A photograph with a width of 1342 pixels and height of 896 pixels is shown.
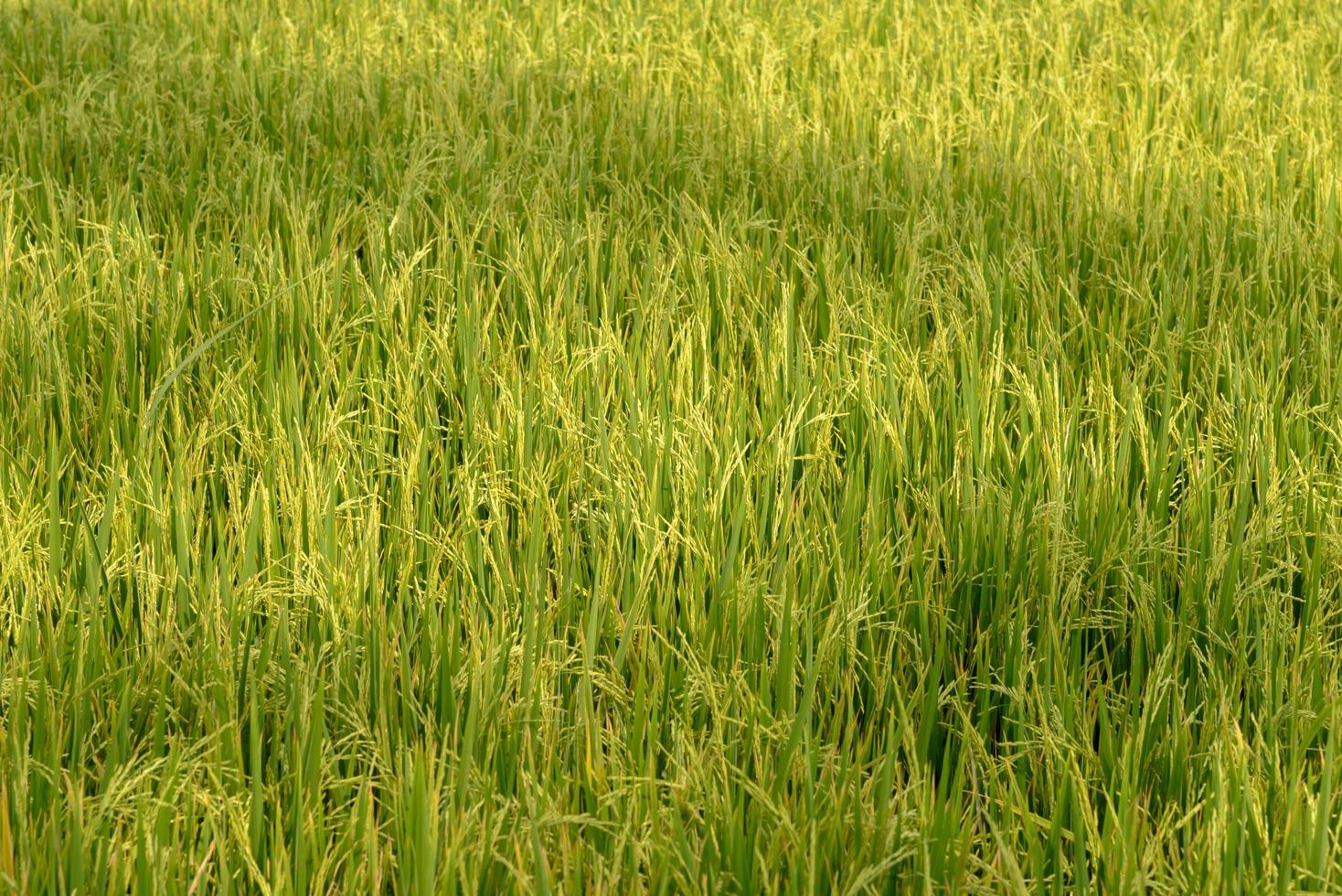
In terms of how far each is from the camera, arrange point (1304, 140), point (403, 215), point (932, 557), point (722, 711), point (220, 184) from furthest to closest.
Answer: point (1304, 140) → point (220, 184) → point (403, 215) → point (932, 557) → point (722, 711)

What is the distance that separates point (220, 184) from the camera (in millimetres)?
Answer: 2721

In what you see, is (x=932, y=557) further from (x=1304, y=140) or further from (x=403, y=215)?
(x=1304, y=140)

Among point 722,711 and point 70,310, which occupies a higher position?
point 70,310

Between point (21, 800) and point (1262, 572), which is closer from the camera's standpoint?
→ point (21, 800)

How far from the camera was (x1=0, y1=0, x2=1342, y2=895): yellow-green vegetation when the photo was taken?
121cm

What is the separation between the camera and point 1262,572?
1.68 m

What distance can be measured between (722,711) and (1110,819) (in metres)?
0.35

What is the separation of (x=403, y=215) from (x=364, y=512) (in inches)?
35.6

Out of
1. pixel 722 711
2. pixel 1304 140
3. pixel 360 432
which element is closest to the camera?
pixel 722 711

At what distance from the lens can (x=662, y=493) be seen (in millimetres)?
1736

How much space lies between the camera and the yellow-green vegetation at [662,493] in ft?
3.96

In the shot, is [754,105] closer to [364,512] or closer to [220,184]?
[220,184]

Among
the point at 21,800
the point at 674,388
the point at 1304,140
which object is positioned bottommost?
the point at 21,800

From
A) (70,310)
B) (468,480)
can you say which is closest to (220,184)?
(70,310)
